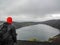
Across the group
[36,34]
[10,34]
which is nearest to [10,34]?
[10,34]

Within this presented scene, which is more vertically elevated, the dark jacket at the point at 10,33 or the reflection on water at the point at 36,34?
the dark jacket at the point at 10,33

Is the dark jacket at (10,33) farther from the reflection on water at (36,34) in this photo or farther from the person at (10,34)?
the reflection on water at (36,34)

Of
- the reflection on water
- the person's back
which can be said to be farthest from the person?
the reflection on water

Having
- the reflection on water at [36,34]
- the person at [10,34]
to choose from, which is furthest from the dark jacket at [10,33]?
the reflection on water at [36,34]

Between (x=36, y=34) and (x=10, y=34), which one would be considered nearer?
(x=10, y=34)

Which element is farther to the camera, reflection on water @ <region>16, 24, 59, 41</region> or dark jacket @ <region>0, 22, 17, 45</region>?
reflection on water @ <region>16, 24, 59, 41</region>

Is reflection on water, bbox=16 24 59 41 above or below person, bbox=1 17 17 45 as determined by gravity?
below

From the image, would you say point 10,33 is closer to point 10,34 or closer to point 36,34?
point 10,34

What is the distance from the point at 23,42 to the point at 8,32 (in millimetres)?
6853

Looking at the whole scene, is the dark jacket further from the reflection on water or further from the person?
the reflection on water

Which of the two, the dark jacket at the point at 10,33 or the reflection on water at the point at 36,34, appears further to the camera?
the reflection on water at the point at 36,34

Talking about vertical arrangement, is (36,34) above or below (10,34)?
below

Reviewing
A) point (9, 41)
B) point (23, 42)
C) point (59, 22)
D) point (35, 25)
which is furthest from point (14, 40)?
point (59, 22)

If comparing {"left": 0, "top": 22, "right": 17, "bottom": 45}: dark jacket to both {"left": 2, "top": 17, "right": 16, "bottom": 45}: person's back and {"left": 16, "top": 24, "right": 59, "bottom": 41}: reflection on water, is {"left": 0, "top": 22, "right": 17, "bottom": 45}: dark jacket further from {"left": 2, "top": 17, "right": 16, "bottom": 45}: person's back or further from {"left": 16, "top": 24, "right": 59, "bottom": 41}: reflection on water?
{"left": 16, "top": 24, "right": 59, "bottom": 41}: reflection on water
